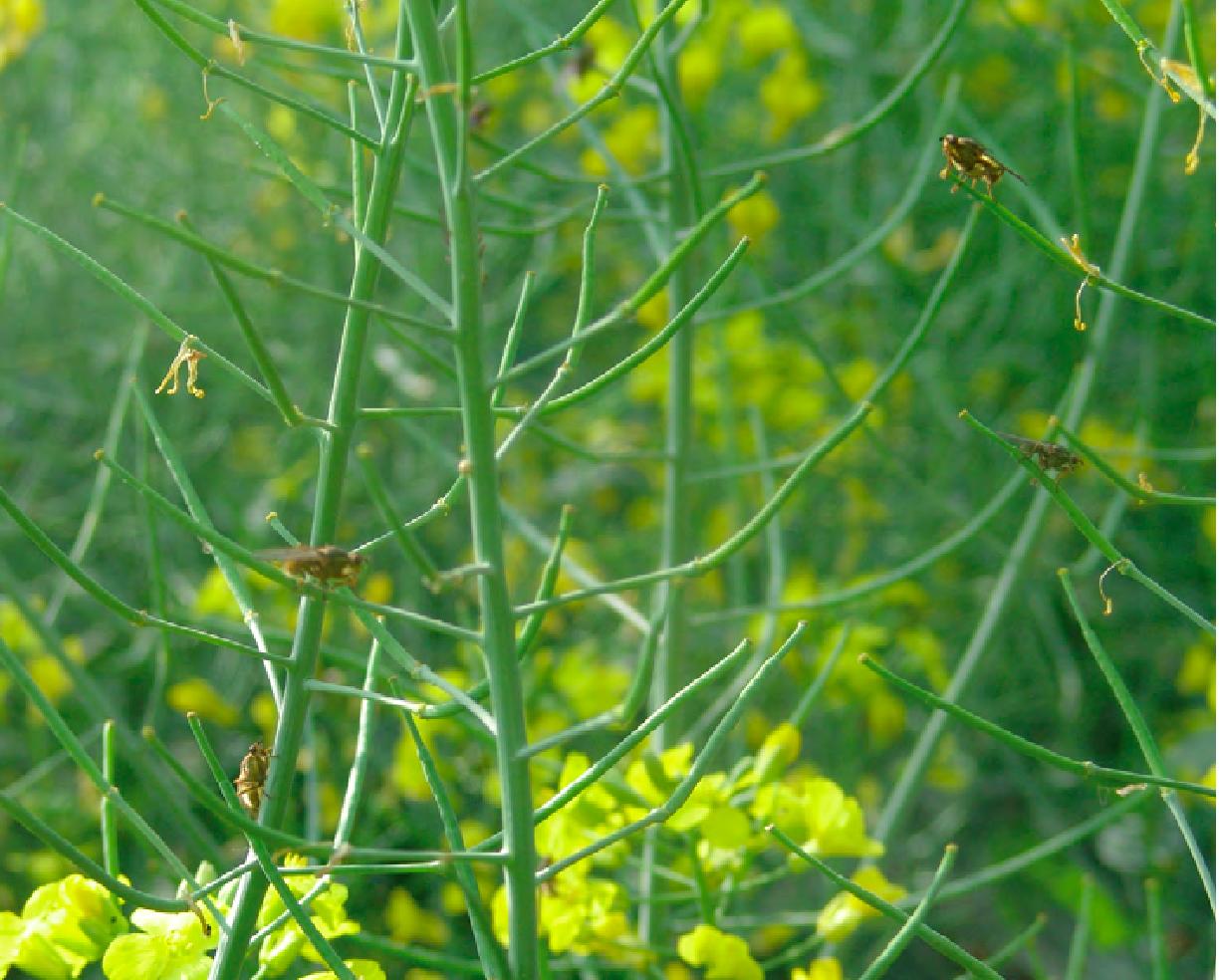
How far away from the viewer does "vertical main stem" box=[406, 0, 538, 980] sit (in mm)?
548

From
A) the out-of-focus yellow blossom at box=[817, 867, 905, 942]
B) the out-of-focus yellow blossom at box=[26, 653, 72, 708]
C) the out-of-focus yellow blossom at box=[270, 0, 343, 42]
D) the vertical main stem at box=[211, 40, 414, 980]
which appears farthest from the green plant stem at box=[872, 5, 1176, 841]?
the out-of-focus yellow blossom at box=[270, 0, 343, 42]

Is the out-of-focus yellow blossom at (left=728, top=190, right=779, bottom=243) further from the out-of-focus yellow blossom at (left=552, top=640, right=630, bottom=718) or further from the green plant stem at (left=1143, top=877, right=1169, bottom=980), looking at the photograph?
the green plant stem at (left=1143, top=877, right=1169, bottom=980)

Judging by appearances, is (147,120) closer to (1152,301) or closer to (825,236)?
(825,236)

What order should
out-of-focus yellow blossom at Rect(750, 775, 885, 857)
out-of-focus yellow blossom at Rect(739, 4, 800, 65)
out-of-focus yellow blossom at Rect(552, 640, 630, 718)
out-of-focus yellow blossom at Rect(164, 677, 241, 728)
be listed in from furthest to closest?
out-of-focus yellow blossom at Rect(739, 4, 800, 65) → out-of-focus yellow blossom at Rect(164, 677, 241, 728) → out-of-focus yellow blossom at Rect(552, 640, 630, 718) → out-of-focus yellow blossom at Rect(750, 775, 885, 857)

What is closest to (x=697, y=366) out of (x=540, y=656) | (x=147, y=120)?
(x=540, y=656)

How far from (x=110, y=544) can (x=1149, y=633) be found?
1441mm

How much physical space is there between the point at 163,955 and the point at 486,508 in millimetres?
249

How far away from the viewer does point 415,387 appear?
1.90 metres

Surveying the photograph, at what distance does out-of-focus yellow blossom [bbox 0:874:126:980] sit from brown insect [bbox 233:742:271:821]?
9cm

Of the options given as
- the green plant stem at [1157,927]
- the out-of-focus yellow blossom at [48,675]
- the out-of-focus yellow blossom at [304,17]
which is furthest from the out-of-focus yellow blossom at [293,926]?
the out-of-focus yellow blossom at [304,17]

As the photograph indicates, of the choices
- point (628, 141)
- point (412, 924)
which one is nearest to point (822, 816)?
point (412, 924)

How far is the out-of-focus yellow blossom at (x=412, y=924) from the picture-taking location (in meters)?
1.35

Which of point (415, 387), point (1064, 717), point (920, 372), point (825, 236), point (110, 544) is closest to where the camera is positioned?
point (920, 372)

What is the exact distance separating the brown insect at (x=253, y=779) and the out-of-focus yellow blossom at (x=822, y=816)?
0.30 metres
